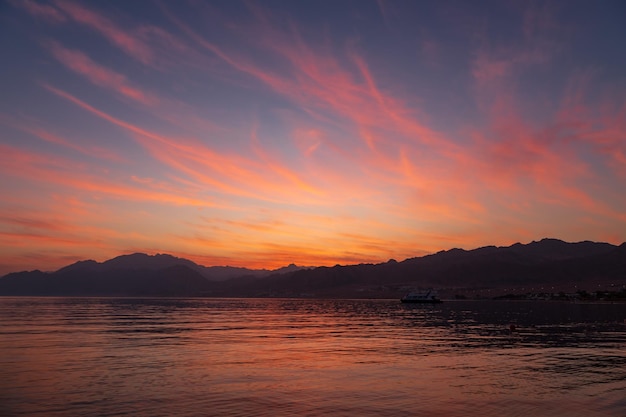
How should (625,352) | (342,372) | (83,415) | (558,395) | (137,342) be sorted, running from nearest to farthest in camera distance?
(83,415) → (558,395) → (342,372) → (625,352) → (137,342)

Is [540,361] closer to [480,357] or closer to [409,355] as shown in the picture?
[480,357]

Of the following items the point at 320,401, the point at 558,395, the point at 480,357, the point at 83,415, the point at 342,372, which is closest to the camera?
the point at 83,415

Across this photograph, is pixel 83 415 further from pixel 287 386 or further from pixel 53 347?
pixel 53 347

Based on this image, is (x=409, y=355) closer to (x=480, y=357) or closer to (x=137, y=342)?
(x=480, y=357)

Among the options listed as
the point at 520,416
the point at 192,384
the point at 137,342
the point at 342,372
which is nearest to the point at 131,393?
the point at 192,384

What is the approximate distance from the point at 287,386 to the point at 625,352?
40661 mm

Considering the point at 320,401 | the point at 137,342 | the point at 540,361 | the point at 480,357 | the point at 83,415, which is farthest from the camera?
the point at 137,342

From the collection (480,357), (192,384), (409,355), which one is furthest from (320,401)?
(480,357)

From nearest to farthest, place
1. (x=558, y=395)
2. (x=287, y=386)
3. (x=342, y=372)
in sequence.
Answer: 1. (x=558, y=395)
2. (x=287, y=386)
3. (x=342, y=372)

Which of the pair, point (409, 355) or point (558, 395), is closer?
point (558, 395)

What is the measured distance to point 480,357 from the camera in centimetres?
5134

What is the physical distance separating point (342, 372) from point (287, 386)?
23.0ft

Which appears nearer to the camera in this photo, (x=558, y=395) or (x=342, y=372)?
(x=558, y=395)

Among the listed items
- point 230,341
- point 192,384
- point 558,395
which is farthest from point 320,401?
point 230,341
